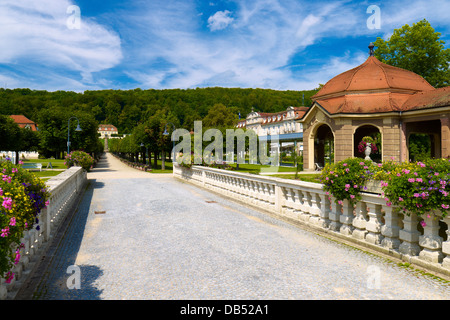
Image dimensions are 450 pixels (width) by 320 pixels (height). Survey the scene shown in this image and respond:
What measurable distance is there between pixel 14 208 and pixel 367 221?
5450 mm

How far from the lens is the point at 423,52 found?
32.5 meters

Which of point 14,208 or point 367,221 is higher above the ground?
point 14,208

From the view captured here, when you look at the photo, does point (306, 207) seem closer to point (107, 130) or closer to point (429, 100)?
point (429, 100)

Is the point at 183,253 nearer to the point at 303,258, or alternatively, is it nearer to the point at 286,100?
the point at 303,258

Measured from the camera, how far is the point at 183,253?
5.59 meters

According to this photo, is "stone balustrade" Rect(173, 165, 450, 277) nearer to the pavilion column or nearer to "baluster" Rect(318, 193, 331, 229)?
"baluster" Rect(318, 193, 331, 229)

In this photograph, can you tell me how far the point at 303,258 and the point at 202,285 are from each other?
196cm

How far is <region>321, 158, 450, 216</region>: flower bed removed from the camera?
164 inches

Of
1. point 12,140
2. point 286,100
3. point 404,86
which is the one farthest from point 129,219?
point 286,100

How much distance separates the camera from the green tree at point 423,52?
32562mm

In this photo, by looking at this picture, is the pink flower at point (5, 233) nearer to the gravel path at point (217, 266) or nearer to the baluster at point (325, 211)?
the gravel path at point (217, 266)

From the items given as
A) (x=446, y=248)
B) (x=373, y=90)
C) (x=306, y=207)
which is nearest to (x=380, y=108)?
(x=373, y=90)
